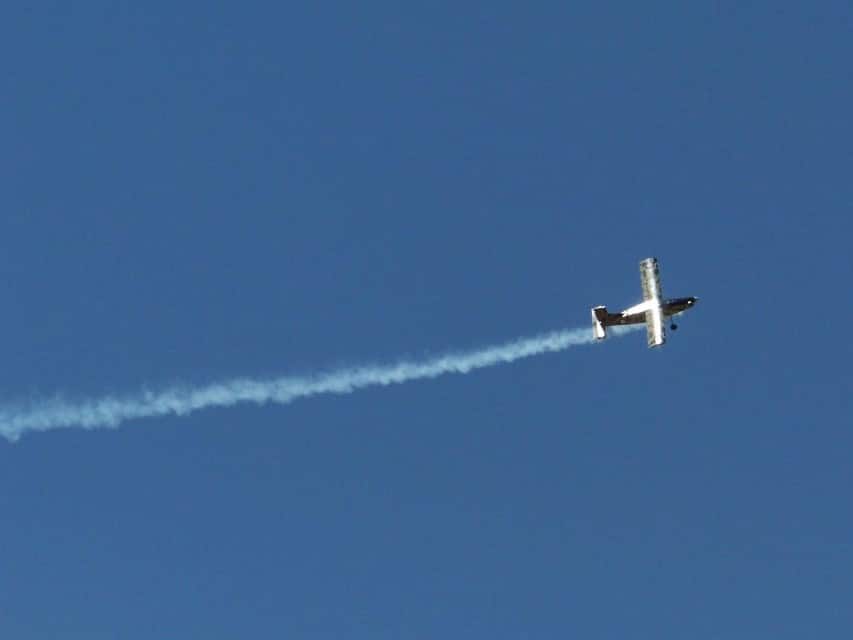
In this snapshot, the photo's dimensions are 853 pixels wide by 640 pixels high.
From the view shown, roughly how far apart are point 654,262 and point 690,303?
14.2 feet

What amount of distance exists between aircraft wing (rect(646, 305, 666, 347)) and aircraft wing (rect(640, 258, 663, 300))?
1095mm

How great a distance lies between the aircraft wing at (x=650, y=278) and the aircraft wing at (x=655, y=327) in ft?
3.59

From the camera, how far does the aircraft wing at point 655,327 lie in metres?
170

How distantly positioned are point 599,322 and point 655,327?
568 cm

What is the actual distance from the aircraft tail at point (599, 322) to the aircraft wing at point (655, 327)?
4250 mm

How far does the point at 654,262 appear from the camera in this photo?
172125 millimetres

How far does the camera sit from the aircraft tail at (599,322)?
175m

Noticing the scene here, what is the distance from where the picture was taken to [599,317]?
175375 millimetres

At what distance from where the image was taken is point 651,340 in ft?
561

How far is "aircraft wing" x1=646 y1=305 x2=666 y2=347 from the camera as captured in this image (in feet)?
559

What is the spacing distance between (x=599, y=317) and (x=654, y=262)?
21.9ft

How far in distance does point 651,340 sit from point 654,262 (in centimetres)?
617

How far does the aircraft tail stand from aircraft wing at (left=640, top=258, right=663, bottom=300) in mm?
4323

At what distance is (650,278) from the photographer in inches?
6781
